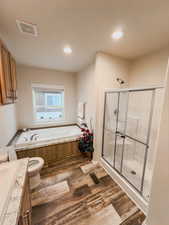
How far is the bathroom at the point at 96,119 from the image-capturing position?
99cm

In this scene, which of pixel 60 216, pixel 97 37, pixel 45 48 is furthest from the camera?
pixel 45 48

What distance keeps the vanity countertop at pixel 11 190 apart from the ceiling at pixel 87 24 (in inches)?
67.2

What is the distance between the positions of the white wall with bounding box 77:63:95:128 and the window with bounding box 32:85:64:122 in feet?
2.56

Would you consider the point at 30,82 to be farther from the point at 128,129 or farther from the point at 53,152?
the point at 128,129

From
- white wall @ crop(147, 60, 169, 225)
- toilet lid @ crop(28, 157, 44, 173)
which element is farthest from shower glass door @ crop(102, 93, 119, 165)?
toilet lid @ crop(28, 157, 44, 173)

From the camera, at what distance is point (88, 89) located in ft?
9.12

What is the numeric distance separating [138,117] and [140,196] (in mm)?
1300

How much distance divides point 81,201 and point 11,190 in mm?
1128

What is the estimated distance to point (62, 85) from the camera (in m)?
3.39

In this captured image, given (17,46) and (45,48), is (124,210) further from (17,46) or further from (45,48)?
(17,46)

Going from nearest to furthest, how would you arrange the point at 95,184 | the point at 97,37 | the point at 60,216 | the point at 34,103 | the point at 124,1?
the point at 124,1, the point at 60,216, the point at 97,37, the point at 95,184, the point at 34,103

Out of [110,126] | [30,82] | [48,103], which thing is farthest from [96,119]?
[30,82]

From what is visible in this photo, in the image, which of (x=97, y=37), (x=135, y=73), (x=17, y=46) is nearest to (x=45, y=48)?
(x=17, y=46)

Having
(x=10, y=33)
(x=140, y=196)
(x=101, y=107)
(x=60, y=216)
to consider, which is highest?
(x=10, y=33)
